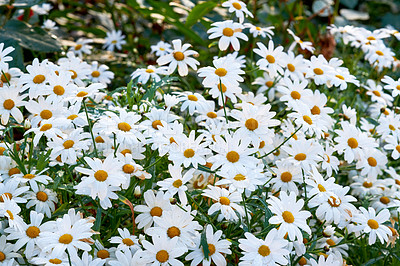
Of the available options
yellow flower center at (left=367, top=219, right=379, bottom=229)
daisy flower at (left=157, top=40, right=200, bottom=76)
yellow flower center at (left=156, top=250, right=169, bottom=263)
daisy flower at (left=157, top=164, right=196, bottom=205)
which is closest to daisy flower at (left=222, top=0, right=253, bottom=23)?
daisy flower at (left=157, top=40, right=200, bottom=76)

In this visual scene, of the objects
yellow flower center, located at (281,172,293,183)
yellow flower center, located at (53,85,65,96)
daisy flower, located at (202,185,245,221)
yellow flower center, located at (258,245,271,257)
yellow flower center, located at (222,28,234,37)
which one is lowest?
yellow flower center, located at (281,172,293,183)

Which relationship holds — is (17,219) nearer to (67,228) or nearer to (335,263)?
(67,228)

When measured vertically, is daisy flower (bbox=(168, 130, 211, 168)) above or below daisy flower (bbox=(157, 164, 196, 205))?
above

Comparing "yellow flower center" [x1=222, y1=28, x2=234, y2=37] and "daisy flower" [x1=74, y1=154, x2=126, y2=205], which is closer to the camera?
"daisy flower" [x1=74, y1=154, x2=126, y2=205]

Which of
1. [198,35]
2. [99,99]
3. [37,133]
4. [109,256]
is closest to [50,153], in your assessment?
[37,133]

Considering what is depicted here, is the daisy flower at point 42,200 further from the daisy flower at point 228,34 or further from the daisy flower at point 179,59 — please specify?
the daisy flower at point 228,34

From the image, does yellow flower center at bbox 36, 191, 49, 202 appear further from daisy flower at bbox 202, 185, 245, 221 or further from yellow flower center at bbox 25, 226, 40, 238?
daisy flower at bbox 202, 185, 245, 221
